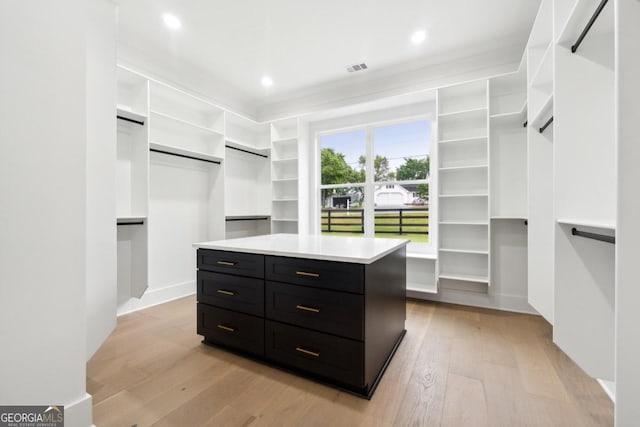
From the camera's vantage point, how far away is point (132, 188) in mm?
2943

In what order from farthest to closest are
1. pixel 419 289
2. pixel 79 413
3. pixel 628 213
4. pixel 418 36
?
1. pixel 419 289
2. pixel 418 36
3. pixel 79 413
4. pixel 628 213

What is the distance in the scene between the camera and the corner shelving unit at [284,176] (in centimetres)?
432

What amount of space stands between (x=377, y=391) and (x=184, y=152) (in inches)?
125

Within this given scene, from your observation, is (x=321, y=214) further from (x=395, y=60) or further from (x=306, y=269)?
(x=306, y=269)

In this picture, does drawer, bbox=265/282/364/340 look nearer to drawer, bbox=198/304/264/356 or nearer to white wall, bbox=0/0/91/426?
drawer, bbox=198/304/264/356

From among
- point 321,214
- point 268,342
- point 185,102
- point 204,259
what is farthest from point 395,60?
point 268,342

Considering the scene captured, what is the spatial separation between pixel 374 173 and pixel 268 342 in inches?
112

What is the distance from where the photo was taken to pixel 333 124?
433 centimetres

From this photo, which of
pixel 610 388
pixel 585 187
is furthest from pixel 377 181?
pixel 610 388

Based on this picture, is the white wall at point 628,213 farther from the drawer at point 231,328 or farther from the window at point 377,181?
the window at point 377,181

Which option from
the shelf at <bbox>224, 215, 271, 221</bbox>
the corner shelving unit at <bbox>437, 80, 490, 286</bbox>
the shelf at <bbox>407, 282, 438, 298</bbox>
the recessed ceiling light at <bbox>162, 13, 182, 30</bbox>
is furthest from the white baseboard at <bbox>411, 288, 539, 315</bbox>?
the recessed ceiling light at <bbox>162, 13, 182, 30</bbox>

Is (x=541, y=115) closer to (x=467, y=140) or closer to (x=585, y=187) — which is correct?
(x=585, y=187)

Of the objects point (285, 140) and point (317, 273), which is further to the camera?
point (285, 140)

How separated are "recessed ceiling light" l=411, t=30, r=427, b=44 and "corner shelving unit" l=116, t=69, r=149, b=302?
2826 millimetres
